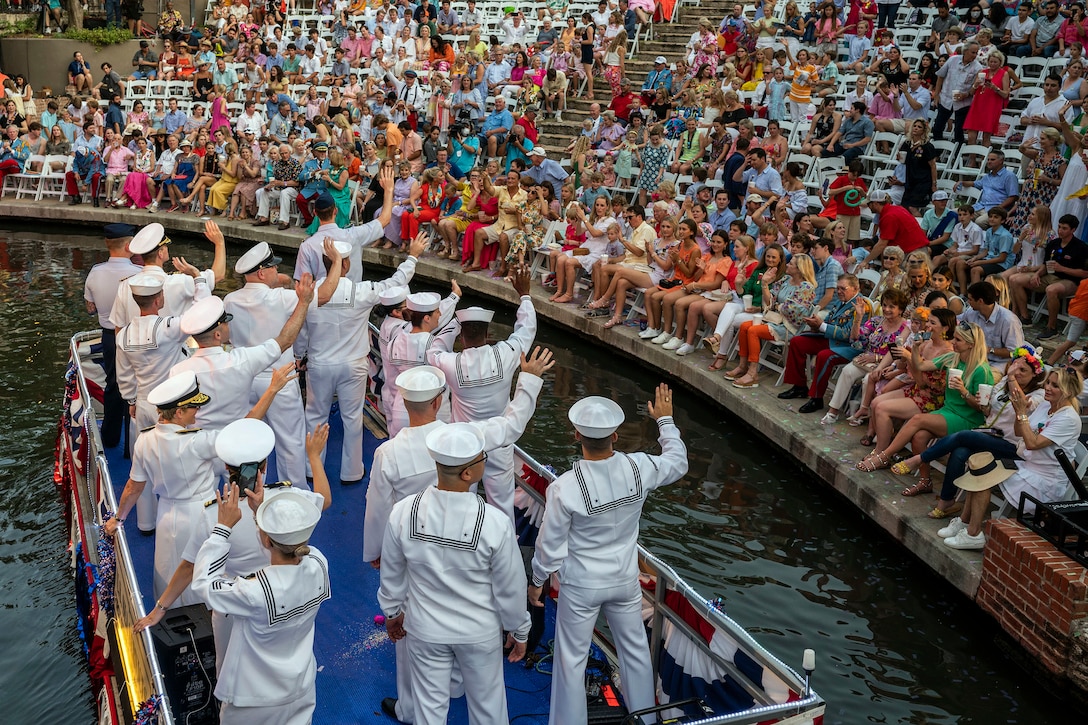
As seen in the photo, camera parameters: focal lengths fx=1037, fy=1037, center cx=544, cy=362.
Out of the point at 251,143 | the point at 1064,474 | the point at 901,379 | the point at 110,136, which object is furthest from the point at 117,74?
the point at 1064,474

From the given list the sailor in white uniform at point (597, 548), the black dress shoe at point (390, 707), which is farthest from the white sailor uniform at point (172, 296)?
the sailor in white uniform at point (597, 548)

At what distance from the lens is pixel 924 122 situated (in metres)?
12.4

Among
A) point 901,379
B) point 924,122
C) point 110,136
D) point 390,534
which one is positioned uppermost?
point 924,122

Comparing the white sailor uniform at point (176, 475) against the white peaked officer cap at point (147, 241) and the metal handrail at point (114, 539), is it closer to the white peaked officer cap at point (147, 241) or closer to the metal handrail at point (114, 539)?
the metal handrail at point (114, 539)

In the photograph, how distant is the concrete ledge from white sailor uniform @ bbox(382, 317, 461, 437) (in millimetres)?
3387

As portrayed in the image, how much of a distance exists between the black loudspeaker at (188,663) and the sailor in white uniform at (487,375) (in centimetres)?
176

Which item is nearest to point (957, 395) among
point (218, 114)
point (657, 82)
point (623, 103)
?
point (623, 103)

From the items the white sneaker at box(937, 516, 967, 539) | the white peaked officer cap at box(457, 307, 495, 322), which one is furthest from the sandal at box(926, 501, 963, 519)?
the white peaked officer cap at box(457, 307, 495, 322)

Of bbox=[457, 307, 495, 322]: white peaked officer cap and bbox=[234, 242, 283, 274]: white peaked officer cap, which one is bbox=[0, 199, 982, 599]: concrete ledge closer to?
bbox=[457, 307, 495, 322]: white peaked officer cap

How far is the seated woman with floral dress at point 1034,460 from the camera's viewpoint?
6699 millimetres

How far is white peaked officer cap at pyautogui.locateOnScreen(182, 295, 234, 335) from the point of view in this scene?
5750 millimetres

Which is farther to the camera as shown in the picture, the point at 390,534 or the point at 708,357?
the point at 708,357

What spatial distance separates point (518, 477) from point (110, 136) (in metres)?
16.9

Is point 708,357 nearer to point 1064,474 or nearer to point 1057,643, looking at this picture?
point 1064,474
